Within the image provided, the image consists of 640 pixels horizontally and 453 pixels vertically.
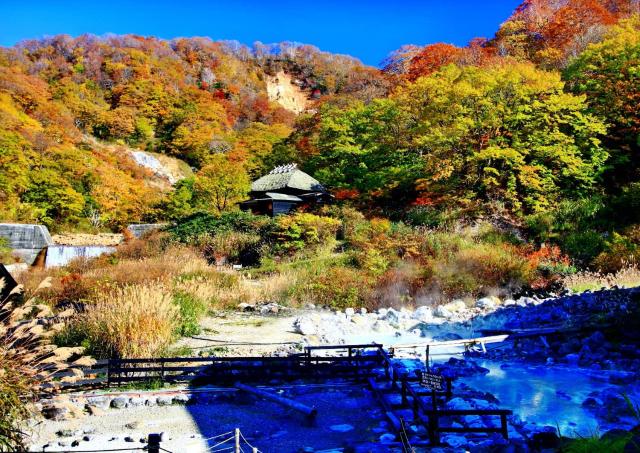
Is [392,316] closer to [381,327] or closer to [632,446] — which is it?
[381,327]

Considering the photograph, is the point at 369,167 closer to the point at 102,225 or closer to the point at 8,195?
the point at 102,225

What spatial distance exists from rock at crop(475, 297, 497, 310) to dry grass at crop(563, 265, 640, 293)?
258 cm

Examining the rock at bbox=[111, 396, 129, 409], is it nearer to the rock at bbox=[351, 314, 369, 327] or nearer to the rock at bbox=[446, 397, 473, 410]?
the rock at bbox=[446, 397, 473, 410]

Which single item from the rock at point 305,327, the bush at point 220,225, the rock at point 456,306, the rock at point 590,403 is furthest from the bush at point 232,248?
the rock at point 590,403

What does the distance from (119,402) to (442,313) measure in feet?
27.9

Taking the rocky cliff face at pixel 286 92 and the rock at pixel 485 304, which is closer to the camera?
the rock at pixel 485 304

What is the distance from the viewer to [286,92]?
84.4 m

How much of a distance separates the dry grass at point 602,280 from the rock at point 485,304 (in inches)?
102

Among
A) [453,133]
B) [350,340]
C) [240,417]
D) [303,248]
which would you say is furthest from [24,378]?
[453,133]

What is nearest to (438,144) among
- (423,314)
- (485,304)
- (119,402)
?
(485,304)

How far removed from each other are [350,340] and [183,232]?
14660 mm

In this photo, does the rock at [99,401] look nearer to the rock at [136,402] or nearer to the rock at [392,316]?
the rock at [136,402]

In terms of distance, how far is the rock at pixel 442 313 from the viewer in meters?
12.0

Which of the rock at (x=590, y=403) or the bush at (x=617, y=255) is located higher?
the bush at (x=617, y=255)
